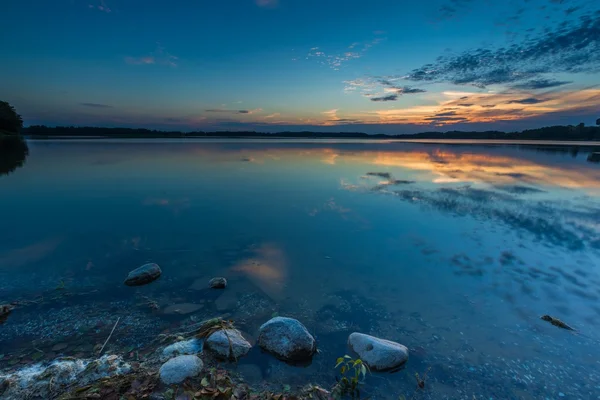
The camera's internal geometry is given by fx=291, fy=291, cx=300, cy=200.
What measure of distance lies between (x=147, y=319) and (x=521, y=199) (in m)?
18.8

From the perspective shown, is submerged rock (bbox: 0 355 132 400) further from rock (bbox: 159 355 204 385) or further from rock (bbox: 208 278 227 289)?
rock (bbox: 208 278 227 289)

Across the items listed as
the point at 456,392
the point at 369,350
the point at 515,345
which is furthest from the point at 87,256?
the point at 515,345

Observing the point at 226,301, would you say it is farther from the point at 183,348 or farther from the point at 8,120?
the point at 8,120

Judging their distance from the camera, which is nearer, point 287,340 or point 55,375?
point 55,375

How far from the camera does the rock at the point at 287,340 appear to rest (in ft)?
16.5

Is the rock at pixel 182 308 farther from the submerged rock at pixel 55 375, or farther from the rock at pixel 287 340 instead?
the rock at pixel 287 340

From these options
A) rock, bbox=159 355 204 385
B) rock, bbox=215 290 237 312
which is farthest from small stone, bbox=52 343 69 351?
rock, bbox=215 290 237 312

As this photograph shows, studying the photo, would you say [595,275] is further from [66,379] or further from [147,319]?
[66,379]

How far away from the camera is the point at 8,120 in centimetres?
9156

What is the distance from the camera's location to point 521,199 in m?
16.3

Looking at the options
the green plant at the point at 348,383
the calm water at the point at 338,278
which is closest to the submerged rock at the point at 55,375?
the calm water at the point at 338,278

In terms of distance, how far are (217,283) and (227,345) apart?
2354 millimetres

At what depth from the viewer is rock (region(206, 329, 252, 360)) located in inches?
197

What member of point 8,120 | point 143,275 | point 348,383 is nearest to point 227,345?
point 348,383
